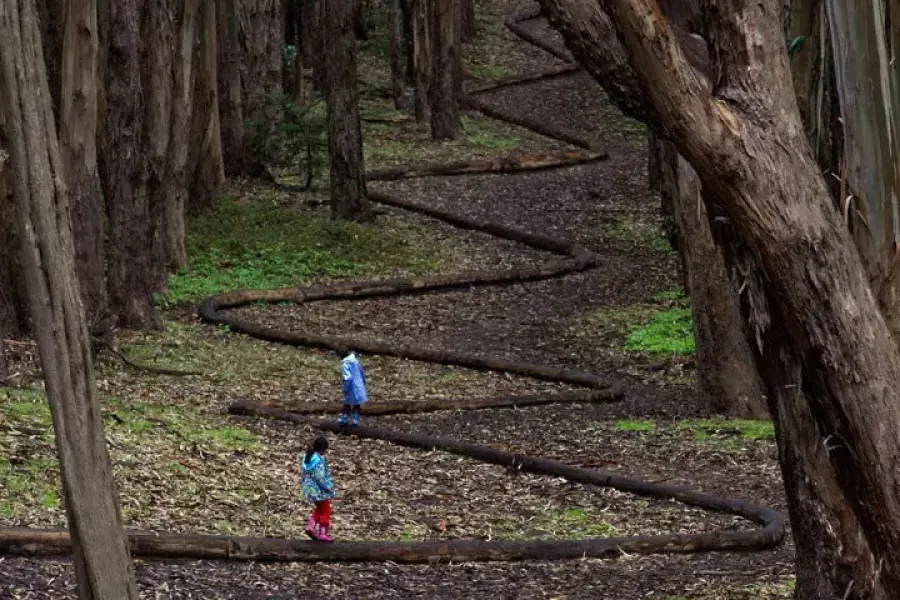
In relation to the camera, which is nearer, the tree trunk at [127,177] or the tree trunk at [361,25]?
the tree trunk at [127,177]

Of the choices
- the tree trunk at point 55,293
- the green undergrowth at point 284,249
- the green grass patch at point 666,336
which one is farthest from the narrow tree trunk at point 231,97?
the tree trunk at point 55,293

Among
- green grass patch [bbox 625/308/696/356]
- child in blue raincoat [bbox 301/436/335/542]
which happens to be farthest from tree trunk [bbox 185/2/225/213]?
child in blue raincoat [bbox 301/436/335/542]

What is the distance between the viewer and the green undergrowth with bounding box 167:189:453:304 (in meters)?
20.1

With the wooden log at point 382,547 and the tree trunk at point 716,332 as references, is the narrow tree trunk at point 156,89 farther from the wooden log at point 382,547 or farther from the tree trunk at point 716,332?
the wooden log at point 382,547

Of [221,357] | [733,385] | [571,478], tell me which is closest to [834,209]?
[571,478]

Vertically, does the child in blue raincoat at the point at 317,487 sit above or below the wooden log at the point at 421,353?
above

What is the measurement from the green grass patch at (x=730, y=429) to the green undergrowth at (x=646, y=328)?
123 inches

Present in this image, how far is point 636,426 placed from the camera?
13.2m

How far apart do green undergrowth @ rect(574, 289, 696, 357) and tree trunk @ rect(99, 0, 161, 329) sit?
18.0ft

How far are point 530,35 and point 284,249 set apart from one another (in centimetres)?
2196

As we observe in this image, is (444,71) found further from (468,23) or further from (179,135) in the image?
(468,23)

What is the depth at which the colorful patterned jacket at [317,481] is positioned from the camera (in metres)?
8.43

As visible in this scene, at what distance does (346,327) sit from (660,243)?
7802 millimetres

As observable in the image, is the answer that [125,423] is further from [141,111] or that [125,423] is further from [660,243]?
[660,243]
